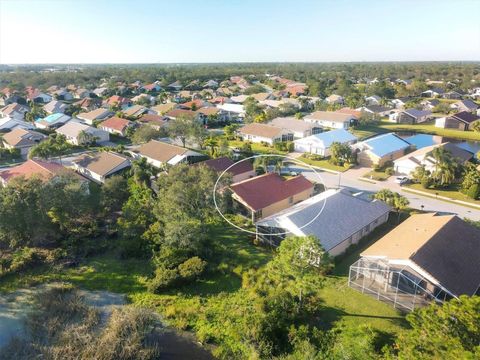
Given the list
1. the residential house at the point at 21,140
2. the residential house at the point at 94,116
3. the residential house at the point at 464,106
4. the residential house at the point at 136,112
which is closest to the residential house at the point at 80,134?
the residential house at the point at 21,140

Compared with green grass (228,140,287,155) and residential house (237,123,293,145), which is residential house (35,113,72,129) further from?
residential house (237,123,293,145)

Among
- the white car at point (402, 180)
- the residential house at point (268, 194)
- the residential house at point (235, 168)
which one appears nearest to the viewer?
the residential house at point (268, 194)

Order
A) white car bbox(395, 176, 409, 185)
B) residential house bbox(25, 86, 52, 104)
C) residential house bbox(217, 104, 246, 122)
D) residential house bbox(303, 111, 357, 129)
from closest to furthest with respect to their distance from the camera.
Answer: white car bbox(395, 176, 409, 185) < residential house bbox(303, 111, 357, 129) < residential house bbox(217, 104, 246, 122) < residential house bbox(25, 86, 52, 104)

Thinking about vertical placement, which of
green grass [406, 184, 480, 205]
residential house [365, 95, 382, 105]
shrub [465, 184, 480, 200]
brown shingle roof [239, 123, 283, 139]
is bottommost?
green grass [406, 184, 480, 205]

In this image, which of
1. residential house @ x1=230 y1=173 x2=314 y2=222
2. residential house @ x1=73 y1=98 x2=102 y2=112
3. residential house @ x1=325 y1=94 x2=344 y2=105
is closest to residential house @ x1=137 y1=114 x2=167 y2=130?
residential house @ x1=73 y1=98 x2=102 y2=112

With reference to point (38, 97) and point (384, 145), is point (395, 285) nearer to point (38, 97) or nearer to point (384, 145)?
point (384, 145)

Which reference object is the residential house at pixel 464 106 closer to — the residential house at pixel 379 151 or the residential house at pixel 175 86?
the residential house at pixel 379 151
